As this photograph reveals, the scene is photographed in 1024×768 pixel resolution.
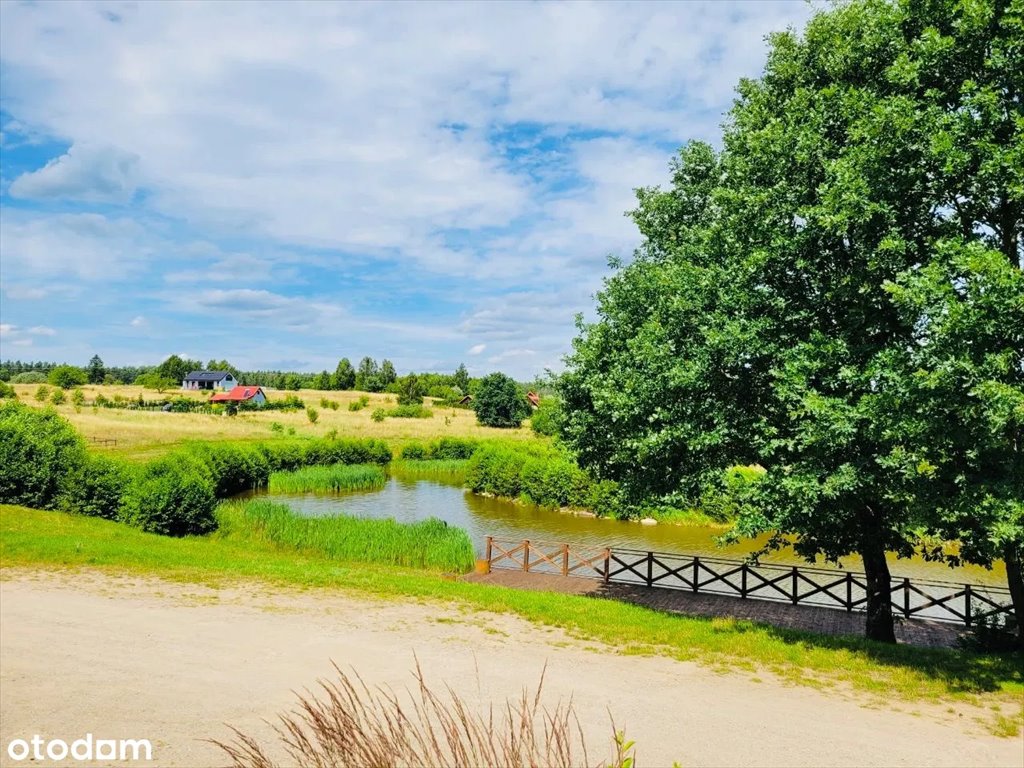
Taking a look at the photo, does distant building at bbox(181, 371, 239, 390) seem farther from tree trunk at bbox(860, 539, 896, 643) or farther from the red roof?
tree trunk at bbox(860, 539, 896, 643)

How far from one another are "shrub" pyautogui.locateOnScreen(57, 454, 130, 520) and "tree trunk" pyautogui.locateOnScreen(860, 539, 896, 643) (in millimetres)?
30628

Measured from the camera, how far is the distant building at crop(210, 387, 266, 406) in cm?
11031

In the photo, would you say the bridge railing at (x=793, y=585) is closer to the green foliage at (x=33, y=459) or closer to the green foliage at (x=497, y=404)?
the green foliage at (x=33, y=459)

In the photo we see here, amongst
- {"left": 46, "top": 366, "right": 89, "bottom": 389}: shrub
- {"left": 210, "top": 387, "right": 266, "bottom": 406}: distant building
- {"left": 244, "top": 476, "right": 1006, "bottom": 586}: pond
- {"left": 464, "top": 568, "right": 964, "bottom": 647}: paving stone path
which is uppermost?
{"left": 46, "top": 366, "right": 89, "bottom": 389}: shrub

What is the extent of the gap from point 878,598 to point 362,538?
18570 mm

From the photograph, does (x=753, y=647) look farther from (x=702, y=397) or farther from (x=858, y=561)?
(x=858, y=561)

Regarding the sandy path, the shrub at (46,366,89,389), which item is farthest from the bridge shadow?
the shrub at (46,366,89,389)

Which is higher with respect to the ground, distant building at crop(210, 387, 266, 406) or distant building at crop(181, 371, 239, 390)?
distant building at crop(181, 371, 239, 390)

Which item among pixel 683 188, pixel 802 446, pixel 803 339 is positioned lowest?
pixel 802 446

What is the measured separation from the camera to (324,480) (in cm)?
5131

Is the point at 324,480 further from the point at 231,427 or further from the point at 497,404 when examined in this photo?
the point at 497,404

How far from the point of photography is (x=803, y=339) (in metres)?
15.5

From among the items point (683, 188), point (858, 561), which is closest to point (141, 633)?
point (683, 188)

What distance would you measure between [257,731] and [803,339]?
43.9ft
